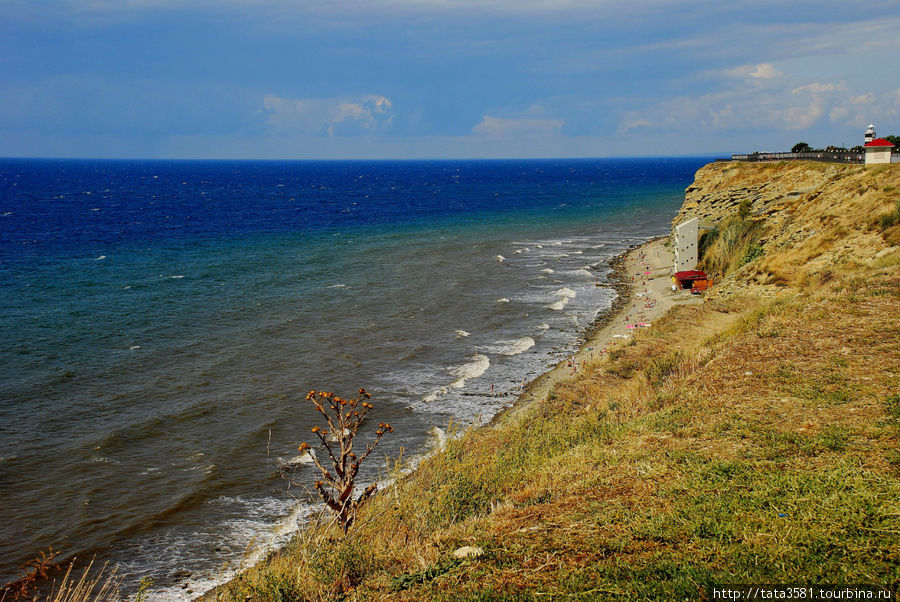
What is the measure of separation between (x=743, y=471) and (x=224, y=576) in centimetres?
1110

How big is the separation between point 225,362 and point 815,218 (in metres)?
28.3

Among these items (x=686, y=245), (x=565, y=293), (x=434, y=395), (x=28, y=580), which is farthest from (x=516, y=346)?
(x=28, y=580)

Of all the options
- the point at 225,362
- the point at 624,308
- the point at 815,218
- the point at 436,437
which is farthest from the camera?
the point at 624,308

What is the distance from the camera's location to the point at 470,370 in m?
25.9

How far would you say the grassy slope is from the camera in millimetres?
5707

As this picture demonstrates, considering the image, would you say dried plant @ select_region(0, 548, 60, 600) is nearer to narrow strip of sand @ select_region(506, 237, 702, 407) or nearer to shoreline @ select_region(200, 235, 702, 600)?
shoreline @ select_region(200, 235, 702, 600)

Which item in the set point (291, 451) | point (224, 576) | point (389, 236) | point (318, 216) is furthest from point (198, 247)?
point (224, 576)

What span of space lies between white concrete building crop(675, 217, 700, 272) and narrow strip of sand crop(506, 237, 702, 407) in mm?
1642

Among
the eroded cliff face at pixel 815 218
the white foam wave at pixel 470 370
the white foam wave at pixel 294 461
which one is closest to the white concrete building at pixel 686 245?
the eroded cliff face at pixel 815 218

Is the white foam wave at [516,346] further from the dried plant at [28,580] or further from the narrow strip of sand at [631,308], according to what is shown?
the dried plant at [28,580]

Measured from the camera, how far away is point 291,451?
1903 cm

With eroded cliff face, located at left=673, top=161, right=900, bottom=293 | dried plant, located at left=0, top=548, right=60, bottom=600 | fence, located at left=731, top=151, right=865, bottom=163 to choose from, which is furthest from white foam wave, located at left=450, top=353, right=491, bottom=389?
fence, located at left=731, top=151, right=865, bottom=163

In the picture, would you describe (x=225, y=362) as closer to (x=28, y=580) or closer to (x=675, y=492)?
(x=28, y=580)

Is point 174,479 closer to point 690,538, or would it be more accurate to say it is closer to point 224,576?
point 224,576
